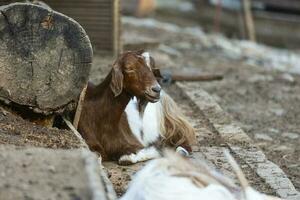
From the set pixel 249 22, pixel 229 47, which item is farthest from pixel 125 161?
pixel 249 22

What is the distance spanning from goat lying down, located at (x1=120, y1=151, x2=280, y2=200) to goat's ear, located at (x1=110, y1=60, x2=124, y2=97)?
6.63 feet

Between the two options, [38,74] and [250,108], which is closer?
[38,74]

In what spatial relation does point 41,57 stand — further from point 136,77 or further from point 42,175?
point 42,175

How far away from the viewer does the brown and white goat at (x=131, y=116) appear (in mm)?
6715

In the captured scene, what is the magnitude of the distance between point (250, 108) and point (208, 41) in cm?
611

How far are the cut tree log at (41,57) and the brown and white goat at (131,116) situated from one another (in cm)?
48

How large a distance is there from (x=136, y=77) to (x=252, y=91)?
4.52 m

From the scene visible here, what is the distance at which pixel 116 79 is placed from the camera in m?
6.77

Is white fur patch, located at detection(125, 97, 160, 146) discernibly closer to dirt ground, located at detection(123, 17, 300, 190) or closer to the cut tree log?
the cut tree log


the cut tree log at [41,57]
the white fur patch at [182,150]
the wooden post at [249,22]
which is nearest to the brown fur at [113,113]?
the white fur patch at [182,150]

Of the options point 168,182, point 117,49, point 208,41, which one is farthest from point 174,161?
point 208,41

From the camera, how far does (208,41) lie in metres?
16.0

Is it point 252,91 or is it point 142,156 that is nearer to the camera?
point 142,156

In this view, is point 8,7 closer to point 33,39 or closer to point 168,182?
point 33,39
